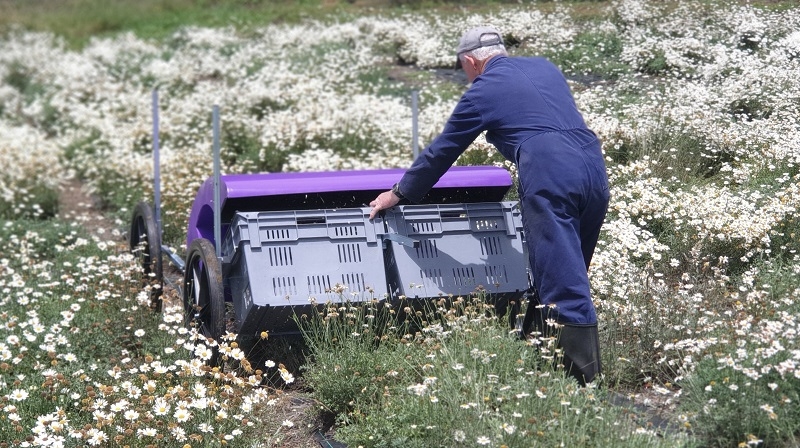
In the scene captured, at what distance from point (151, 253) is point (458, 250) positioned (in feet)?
8.15

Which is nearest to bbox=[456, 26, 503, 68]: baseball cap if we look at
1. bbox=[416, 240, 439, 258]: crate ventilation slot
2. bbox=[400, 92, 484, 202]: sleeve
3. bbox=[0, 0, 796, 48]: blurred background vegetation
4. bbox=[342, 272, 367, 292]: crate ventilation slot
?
bbox=[400, 92, 484, 202]: sleeve

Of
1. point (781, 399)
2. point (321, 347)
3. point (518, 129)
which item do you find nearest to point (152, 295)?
point (321, 347)

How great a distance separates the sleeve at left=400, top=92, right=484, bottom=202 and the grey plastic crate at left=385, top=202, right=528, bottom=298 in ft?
0.71

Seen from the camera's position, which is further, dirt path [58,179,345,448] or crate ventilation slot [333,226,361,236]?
crate ventilation slot [333,226,361,236]

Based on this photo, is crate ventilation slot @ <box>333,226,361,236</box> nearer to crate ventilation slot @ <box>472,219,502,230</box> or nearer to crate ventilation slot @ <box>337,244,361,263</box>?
crate ventilation slot @ <box>337,244,361,263</box>

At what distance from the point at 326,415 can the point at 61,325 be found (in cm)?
196

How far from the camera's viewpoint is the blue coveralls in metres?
4.21

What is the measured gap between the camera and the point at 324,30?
1305 centimetres

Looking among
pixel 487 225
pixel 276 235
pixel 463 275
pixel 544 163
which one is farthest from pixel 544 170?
pixel 276 235

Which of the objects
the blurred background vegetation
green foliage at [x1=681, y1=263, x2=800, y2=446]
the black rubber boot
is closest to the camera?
green foliage at [x1=681, y1=263, x2=800, y2=446]

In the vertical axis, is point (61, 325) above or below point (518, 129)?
below

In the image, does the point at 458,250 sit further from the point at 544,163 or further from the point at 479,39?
the point at 479,39

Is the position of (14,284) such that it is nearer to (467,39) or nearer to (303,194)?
(303,194)

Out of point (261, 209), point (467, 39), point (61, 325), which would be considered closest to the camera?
point (467, 39)
